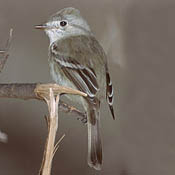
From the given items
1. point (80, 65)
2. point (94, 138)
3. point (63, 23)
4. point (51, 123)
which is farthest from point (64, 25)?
point (51, 123)

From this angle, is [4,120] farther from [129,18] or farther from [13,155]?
[129,18]

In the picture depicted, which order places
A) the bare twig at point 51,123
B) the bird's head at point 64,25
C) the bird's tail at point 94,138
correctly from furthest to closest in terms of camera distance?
the bird's head at point 64,25, the bird's tail at point 94,138, the bare twig at point 51,123

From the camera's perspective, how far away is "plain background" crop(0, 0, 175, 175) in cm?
131

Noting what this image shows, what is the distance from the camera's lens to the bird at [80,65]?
29.8 inches

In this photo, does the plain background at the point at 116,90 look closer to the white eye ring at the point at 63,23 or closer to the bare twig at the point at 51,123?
the white eye ring at the point at 63,23

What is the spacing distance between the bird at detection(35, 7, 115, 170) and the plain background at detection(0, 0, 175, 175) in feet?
1.38

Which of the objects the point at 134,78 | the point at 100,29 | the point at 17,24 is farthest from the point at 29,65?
the point at 134,78

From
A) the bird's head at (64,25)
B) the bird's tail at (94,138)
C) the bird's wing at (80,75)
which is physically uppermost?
the bird's head at (64,25)

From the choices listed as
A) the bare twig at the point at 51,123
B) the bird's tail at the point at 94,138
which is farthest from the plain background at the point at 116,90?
the bare twig at the point at 51,123

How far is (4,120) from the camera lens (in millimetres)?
1313

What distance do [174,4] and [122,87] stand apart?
0.36 m

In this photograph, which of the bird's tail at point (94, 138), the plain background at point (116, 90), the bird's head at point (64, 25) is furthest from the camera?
the plain background at point (116, 90)

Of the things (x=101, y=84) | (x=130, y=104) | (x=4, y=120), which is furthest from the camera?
(x=130, y=104)

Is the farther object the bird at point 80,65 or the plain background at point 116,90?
the plain background at point 116,90
